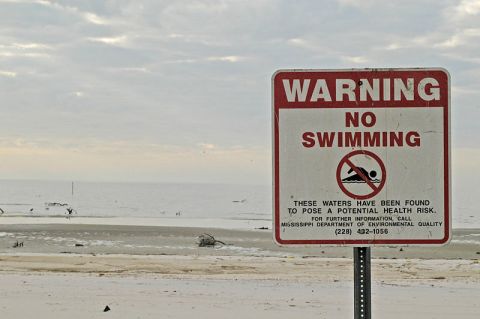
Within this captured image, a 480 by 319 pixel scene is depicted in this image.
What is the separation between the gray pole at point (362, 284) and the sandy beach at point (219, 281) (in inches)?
204

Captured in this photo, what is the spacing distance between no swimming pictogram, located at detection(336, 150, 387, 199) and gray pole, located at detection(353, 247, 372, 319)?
0.79ft

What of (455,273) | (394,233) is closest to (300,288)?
(455,273)

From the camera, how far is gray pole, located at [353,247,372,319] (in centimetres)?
261

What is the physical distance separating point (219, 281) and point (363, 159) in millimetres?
11775

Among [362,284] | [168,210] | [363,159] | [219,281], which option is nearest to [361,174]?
[363,159]

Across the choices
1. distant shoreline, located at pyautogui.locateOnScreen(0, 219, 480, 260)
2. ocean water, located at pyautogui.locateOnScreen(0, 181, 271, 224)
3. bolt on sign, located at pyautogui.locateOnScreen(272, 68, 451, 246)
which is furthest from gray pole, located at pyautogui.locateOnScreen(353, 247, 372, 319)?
ocean water, located at pyautogui.locateOnScreen(0, 181, 271, 224)

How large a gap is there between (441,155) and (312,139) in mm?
519

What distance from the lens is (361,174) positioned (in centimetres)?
261

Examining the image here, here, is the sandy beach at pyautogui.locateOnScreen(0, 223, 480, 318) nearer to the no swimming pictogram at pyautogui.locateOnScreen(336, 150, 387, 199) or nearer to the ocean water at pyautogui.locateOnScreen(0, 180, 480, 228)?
the ocean water at pyautogui.locateOnScreen(0, 180, 480, 228)

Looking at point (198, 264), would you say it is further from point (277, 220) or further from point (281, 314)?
point (277, 220)

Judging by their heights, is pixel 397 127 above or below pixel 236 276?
above

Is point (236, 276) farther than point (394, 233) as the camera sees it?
Yes

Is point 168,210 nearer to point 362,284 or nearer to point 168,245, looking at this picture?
point 168,245

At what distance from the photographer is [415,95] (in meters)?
2.64
